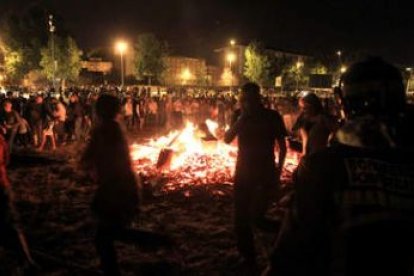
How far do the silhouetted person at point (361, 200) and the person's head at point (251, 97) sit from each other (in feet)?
11.0

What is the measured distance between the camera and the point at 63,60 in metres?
63.8

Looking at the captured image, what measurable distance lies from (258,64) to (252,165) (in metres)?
63.5

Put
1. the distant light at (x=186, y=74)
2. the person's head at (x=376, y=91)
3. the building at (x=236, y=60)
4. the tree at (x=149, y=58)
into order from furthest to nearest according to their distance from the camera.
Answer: the distant light at (x=186, y=74) → the building at (x=236, y=60) → the tree at (x=149, y=58) → the person's head at (x=376, y=91)

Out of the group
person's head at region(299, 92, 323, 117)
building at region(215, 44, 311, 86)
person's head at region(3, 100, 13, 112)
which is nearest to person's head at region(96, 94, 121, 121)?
person's head at region(299, 92, 323, 117)

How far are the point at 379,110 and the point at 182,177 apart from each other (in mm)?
9372

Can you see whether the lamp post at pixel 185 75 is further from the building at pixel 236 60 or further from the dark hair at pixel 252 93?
the dark hair at pixel 252 93

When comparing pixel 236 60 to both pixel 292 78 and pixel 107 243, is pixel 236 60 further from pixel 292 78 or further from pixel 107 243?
pixel 107 243

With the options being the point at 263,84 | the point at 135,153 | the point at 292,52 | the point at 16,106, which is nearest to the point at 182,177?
the point at 135,153

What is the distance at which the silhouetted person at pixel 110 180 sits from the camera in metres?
4.44

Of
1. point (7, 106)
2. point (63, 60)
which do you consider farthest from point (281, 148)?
point (63, 60)

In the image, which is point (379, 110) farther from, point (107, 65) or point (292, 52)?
point (292, 52)

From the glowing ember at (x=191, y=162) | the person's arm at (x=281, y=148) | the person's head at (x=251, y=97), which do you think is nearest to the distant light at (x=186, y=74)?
the glowing ember at (x=191, y=162)

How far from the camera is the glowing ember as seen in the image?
10.9 metres

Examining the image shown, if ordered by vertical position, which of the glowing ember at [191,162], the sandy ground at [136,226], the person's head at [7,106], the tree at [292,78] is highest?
the tree at [292,78]
